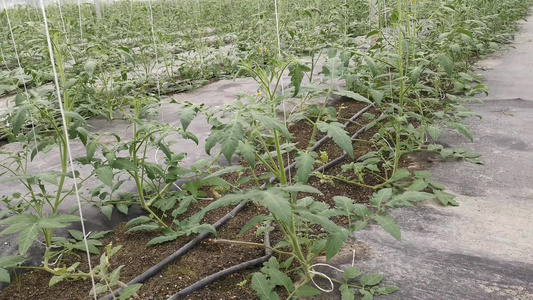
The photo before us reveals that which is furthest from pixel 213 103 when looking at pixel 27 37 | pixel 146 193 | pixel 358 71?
pixel 27 37

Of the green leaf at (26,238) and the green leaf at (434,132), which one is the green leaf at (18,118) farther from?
the green leaf at (434,132)

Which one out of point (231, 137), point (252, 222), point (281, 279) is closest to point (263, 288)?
point (281, 279)

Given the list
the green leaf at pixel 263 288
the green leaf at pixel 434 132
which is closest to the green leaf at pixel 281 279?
the green leaf at pixel 263 288

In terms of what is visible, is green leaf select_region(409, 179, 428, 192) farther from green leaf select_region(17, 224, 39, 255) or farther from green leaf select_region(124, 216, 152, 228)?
green leaf select_region(17, 224, 39, 255)

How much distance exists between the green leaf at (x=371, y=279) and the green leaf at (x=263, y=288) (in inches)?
14.4

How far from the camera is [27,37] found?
20.9ft

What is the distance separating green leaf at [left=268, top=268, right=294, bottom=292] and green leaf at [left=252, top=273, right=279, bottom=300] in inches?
1.2

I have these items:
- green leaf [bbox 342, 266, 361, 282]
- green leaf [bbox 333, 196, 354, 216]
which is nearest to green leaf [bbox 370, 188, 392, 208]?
green leaf [bbox 333, 196, 354, 216]

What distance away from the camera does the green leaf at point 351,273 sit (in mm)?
1833

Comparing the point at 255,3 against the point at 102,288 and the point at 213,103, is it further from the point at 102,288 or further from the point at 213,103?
the point at 102,288

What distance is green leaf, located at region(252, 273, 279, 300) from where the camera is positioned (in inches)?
66.3

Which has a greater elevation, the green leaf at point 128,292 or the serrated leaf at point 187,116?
the serrated leaf at point 187,116

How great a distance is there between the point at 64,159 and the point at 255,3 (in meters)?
8.12

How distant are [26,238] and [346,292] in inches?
46.0
